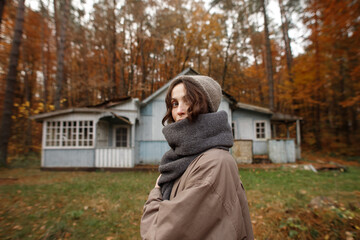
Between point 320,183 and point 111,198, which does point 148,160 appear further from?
point 320,183

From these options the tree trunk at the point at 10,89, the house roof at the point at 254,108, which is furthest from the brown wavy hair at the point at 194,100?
the house roof at the point at 254,108

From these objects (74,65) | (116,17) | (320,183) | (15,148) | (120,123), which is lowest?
(320,183)

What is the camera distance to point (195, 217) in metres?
0.83

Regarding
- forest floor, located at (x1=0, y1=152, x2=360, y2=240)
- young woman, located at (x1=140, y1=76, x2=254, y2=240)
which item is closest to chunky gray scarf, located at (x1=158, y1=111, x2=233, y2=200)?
young woman, located at (x1=140, y1=76, x2=254, y2=240)

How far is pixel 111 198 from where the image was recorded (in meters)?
5.16

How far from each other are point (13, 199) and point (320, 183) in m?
10.2

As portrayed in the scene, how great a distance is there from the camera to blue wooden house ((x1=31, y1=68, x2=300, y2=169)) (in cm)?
962

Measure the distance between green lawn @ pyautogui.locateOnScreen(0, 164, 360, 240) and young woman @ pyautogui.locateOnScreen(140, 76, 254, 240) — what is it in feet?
5.92

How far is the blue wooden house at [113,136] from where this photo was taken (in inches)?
379

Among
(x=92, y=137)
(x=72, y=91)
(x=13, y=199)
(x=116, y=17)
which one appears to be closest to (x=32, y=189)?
(x=13, y=199)

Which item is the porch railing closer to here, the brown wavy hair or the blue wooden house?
the blue wooden house

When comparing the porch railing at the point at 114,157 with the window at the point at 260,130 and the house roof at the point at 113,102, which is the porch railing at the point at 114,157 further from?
the window at the point at 260,130

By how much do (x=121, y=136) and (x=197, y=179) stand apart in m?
11.8

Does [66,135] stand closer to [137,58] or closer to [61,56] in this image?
[61,56]
